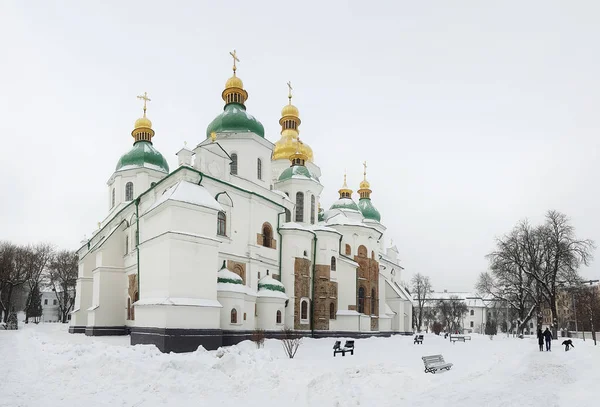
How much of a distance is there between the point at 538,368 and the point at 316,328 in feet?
57.9

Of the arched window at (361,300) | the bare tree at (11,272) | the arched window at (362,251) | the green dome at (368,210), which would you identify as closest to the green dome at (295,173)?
the arched window at (362,251)

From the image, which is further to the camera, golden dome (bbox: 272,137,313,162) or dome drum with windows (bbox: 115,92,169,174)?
golden dome (bbox: 272,137,313,162)

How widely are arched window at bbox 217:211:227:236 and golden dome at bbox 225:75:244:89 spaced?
1042cm

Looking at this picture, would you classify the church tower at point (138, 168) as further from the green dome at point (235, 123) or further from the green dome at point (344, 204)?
the green dome at point (344, 204)

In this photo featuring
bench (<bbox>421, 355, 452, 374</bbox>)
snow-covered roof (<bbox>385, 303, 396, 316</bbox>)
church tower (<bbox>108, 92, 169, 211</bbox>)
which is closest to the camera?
bench (<bbox>421, 355, 452, 374</bbox>)

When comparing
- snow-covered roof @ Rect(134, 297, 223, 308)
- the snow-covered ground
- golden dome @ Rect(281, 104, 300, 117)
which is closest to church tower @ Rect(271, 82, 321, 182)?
golden dome @ Rect(281, 104, 300, 117)

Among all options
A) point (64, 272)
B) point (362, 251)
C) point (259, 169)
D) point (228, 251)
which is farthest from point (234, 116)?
point (64, 272)

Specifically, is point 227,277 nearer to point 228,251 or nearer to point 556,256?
point 228,251

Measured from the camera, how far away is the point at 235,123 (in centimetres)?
3133

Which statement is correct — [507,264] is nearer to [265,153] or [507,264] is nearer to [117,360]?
[265,153]

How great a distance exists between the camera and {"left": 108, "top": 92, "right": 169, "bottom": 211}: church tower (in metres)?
36.8

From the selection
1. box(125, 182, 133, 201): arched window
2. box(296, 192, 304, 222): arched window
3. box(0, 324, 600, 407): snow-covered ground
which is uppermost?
box(125, 182, 133, 201): arched window

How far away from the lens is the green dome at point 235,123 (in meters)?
31.3

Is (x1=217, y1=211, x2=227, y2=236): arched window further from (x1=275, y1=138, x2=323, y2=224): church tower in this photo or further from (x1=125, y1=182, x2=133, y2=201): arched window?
(x1=125, y1=182, x2=133, y2=201): arched window
